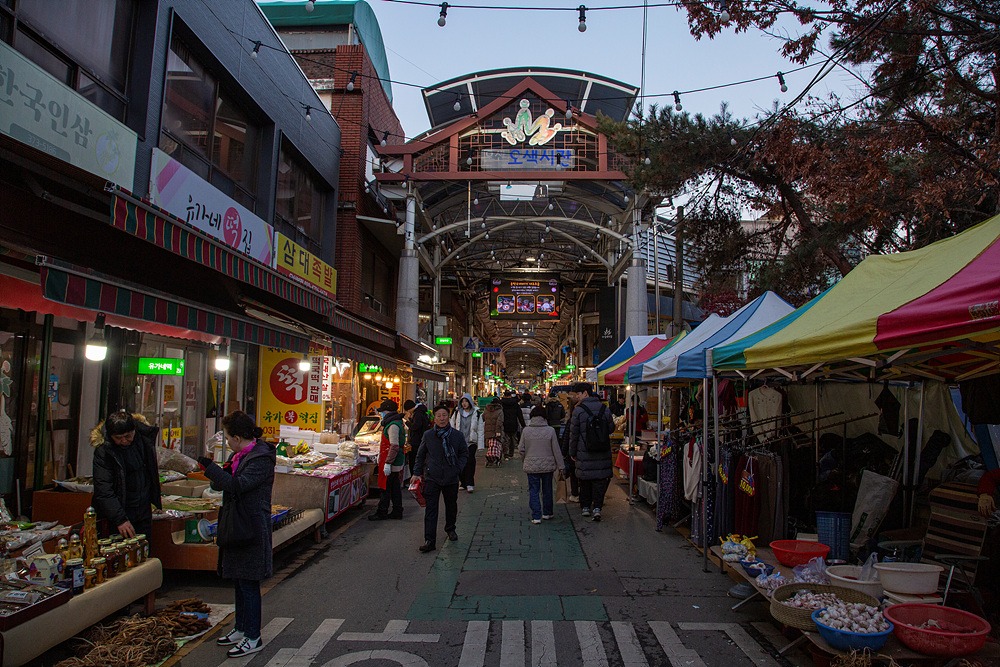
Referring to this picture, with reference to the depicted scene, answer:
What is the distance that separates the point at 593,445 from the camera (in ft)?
31.1

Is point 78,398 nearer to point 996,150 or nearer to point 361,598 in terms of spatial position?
point 361,598

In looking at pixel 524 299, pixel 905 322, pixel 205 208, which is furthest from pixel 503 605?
pixel 524 299

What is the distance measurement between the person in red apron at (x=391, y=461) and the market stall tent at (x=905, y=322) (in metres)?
4.76

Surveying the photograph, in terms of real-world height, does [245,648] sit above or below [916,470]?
below

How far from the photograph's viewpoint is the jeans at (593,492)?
379 inches

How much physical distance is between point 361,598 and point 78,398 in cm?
437

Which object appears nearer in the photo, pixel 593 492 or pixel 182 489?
pixel 182 489

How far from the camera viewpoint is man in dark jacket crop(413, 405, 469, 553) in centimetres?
775

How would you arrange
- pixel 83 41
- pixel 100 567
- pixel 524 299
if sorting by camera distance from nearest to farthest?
1. pixel 100 567
2. pixel 83 41
3. pixel 524 299

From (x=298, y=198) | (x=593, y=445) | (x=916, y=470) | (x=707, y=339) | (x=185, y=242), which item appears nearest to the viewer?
(x=185, y=242)

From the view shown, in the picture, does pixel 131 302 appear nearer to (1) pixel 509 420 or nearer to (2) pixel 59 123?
(2) pixel 59 123

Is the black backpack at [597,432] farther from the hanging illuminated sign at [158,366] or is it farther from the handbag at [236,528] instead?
the hanging illuminated sign at [158,366]

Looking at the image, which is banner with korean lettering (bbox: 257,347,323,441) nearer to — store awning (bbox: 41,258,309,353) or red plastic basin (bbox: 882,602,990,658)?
store awning (bbox: 41,258,309,353)

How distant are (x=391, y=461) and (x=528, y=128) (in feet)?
41.4
